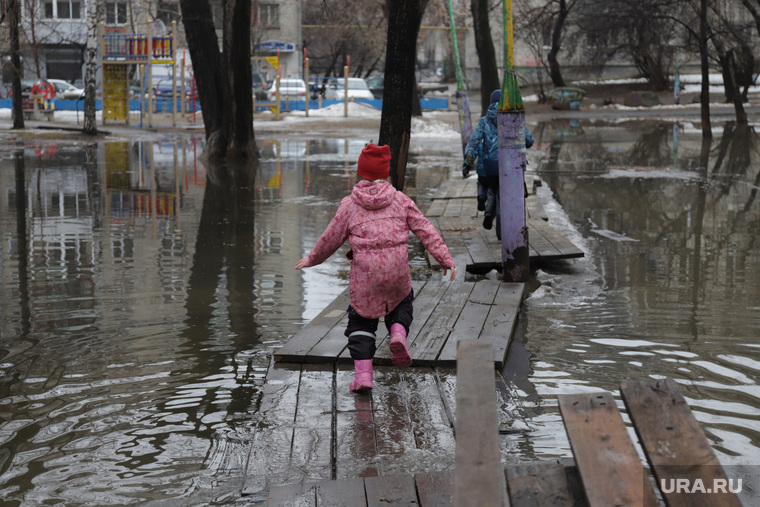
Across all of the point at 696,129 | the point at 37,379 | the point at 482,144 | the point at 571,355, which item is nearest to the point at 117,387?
the point at 37,379

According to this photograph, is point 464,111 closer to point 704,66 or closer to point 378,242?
point 704,66

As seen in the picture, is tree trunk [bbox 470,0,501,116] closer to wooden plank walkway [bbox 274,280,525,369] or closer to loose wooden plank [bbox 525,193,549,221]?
loose wooden plank [bbox 525,193,549,221]

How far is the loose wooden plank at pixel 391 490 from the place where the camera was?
145 inches

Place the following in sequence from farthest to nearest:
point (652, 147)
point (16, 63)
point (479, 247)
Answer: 1. point (16, 63)
2. point (652, 147)
3. point (479, 247)

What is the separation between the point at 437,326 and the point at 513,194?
1965mm

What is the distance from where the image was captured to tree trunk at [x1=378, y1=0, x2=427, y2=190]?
10.5 meters

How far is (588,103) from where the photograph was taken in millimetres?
46719

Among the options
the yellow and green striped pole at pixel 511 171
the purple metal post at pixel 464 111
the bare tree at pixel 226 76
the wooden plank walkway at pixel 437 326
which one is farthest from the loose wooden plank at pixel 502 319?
the purple metal post at pixel 464 111

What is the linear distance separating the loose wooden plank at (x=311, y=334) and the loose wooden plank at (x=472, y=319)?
82 centimetres

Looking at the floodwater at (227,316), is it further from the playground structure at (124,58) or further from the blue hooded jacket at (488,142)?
the playground structure at (124,58)

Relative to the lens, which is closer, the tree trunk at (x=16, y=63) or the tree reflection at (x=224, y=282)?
the tree reflection at (x=224, y=282)

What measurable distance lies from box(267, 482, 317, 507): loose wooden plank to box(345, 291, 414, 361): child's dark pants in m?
1.33

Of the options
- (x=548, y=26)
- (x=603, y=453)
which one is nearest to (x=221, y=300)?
(x=603, y=453)

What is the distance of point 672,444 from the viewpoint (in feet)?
9.86
